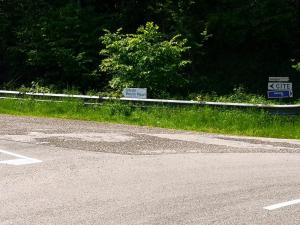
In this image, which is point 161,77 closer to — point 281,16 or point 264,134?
point 264,134

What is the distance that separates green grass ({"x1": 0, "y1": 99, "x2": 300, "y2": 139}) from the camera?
13.8 metres

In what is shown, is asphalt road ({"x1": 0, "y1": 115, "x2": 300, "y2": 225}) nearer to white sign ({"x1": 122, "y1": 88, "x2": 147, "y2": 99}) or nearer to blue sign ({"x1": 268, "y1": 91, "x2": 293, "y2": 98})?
blue sign ({"x1": 268, "y1": 91, "x2": 293, "y2": 98})

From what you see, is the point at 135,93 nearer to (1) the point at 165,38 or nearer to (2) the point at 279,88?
(2) the point at 279,88

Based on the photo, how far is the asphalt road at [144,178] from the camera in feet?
20.0

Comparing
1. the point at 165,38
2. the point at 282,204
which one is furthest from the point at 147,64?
the point at 282,204

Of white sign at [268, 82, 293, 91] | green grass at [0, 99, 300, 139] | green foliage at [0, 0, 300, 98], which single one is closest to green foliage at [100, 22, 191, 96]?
green grass at [0, 99, 300, 139]

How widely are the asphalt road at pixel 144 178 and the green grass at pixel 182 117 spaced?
4.17 ft

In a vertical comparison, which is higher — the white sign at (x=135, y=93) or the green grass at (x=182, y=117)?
the white sign at (x=135, y=93)

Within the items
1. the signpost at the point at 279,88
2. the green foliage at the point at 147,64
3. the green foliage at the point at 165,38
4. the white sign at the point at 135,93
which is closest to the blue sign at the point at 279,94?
the signpost at the point at 279,88

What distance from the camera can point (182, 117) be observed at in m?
15.0

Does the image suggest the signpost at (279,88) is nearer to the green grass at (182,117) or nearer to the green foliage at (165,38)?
the green grass at (182,117)

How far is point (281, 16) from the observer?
86.5 feet

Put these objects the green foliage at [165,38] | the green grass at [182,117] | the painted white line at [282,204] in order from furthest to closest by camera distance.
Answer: the green foliage at [165,38] < the green grass at [182,117] < the painted white line at [282,204]

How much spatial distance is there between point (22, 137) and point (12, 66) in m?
17.9
